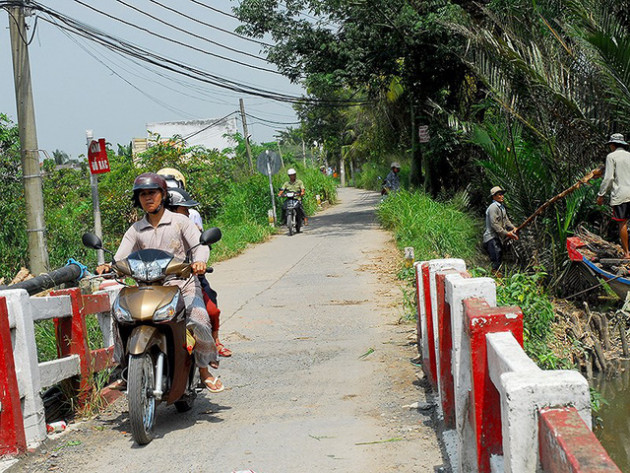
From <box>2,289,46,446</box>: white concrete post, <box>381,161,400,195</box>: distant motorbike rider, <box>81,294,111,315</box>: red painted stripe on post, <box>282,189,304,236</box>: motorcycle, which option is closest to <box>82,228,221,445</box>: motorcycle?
<box>2,289,46,446</box>: white concrete post

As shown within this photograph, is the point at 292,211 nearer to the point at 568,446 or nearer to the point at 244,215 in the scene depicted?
the point at 244,215

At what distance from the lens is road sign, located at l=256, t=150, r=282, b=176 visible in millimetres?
23344

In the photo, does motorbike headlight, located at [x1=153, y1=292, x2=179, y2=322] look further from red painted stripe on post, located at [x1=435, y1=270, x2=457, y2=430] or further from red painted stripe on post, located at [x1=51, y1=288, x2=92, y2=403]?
red painted stripe on post, located at [x1=435, y1=270, x2=457, y2=430]

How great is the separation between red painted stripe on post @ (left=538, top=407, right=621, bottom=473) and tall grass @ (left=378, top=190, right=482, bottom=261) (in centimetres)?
1086

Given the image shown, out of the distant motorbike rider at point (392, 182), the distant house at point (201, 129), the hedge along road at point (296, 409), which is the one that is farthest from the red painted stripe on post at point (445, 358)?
the distant house at point (201, 129)

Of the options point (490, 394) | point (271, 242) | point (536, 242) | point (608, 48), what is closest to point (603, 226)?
point (536, 242)

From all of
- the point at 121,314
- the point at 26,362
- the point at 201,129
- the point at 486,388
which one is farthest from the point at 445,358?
the point at 201,129

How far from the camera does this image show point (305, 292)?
12.0 m

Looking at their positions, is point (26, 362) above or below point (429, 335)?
above

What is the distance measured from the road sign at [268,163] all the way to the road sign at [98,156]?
12.3m

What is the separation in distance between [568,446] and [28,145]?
10.4m

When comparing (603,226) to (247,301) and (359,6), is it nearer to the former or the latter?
(247,301)

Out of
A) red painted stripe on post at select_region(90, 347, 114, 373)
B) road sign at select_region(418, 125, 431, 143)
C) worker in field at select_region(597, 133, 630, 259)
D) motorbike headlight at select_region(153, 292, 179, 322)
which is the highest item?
road sign at select_region(418, 125, 431, 143)

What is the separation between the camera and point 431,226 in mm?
15898
